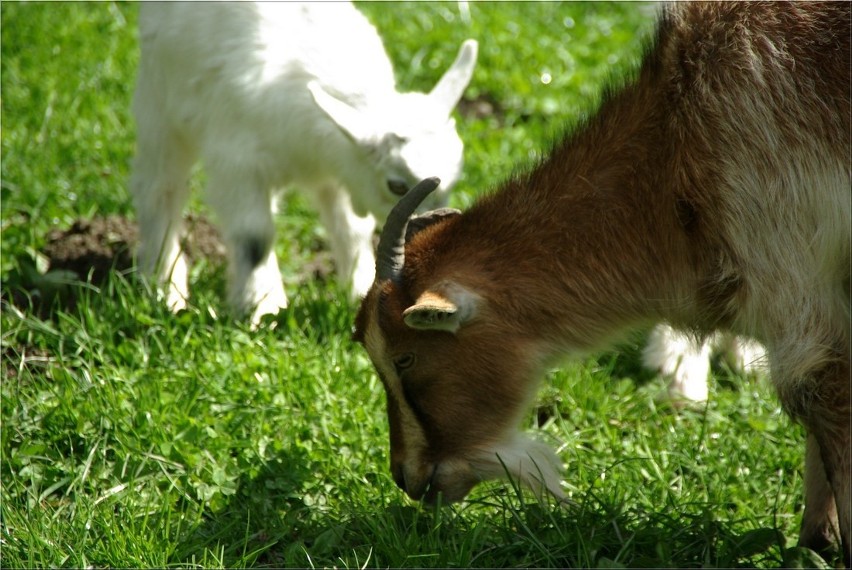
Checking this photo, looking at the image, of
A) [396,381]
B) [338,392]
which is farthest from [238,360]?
[396,381]

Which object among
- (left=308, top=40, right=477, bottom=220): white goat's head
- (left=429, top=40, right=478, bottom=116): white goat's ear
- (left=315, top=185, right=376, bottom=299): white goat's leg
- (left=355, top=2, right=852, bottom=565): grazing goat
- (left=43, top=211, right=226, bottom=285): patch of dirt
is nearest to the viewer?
(left=355, top=2, right=852, bottom=565): grazing goat

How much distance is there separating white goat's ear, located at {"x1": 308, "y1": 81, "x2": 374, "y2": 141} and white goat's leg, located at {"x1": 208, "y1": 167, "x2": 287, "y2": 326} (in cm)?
59

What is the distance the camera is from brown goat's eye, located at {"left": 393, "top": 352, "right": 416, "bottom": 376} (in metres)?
4.28

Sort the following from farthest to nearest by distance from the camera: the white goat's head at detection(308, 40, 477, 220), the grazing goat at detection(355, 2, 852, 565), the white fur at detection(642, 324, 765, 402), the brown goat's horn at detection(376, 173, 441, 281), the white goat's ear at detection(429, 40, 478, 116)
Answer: the white goat's ear at detection(429, 40, 478, 116), the white goat's head at detection(308, 40, 477, 220), the white fur at detection(642, 324, 765, 402), the brown goat's horn at detection(376, 173, 441, 281), the grazing goat at detection(355, 2, 852, 565)

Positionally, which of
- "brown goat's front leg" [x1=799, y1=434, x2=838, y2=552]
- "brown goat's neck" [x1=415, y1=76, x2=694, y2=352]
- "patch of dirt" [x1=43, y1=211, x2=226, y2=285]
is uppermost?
"brown goat's neck" [x1=415, y1=76, x2=694, y2=352]

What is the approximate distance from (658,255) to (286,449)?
1.83 metres

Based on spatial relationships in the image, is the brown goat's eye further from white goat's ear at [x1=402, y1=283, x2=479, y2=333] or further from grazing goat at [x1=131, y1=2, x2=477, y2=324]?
grazing goat at [x1=131, y1=2, x2=477, y2=324]

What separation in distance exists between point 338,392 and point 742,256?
84.0 inches

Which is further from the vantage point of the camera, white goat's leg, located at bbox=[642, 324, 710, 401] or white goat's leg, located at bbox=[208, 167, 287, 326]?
white goat's leg, located at bbox=[208, 167, 287, 326]

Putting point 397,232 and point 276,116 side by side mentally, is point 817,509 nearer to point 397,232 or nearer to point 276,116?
point 397,232

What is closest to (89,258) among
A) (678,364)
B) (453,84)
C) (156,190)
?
(156,190)

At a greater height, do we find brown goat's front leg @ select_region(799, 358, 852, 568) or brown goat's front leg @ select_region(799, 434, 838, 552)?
brown goat's front leg @ select_region(799, 358, 852, 568)

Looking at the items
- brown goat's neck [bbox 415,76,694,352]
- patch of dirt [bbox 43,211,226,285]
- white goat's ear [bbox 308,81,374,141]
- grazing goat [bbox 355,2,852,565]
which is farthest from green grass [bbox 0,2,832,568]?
white goat's ear [bbox 308,81,374,141]

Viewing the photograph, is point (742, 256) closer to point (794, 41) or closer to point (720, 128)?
point (720, 128)
